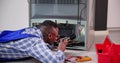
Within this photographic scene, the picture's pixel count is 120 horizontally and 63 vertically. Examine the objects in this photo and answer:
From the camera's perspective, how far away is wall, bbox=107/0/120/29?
261 centimetres

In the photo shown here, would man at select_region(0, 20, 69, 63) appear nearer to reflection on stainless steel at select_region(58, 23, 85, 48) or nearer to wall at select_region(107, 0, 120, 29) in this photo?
reflection on stainless steel at select_region(58, 23, 85, 48)

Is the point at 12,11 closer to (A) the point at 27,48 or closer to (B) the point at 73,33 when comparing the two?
(B) the point at 73,33

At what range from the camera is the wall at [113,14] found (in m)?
2.61

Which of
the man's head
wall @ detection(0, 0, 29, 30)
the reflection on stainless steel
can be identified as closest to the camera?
the man's head

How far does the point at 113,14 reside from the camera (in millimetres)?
2645

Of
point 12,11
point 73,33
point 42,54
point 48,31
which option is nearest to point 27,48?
point 42,54

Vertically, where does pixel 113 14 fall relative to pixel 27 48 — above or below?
above

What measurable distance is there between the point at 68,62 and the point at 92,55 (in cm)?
28

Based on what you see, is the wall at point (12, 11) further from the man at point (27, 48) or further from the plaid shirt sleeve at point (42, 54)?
the plaid shirt sleeve at point (42, 54)

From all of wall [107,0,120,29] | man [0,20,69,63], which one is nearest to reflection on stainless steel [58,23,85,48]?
man [0,20,69,63]

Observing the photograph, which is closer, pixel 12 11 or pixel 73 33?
pixel 73 33

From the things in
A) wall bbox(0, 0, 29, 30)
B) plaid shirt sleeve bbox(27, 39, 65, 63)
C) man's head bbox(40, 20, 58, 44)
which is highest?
wall bbox(0, 0, 29, 30)

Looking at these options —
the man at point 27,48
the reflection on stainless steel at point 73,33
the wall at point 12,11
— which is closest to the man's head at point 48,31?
the man at point 27,48

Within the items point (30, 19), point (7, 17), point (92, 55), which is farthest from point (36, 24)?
point (7, 17)
